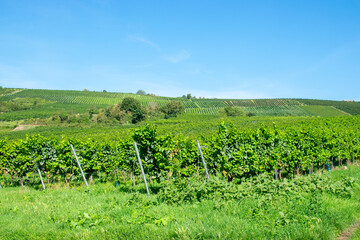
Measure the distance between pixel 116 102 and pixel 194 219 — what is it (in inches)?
4243

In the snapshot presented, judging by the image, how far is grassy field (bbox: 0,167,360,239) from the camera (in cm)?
445

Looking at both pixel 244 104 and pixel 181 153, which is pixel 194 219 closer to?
pixel 181 153

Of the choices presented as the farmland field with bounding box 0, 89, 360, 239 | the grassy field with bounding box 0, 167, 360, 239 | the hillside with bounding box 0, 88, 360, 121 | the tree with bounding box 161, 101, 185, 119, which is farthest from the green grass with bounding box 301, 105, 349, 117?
the grassy field with bounding box 0, 167, 360, 239

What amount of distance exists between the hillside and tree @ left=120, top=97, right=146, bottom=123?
65.6 feet

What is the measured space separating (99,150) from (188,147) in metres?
5.35

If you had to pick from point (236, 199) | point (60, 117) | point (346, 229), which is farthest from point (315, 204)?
point (60, 117)

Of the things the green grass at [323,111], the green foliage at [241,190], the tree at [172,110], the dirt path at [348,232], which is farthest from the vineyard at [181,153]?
the green grass at [323,111]

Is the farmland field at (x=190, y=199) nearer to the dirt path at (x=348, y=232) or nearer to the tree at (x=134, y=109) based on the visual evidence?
the dirt path at (x=348, y=232)

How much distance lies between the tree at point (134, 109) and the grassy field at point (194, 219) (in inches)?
2456

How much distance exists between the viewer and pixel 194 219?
501cm

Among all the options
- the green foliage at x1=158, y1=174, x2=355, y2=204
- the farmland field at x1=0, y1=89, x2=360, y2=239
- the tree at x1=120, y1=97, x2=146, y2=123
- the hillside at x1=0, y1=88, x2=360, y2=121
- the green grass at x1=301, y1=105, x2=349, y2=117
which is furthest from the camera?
the hillside at x1=0, y1=88, x2=360, y2=121

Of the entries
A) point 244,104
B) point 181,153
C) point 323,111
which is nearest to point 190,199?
point 181,153

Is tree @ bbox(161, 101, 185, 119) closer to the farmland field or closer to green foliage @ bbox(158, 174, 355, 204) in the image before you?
the farmland field

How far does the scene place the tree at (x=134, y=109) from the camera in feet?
224
